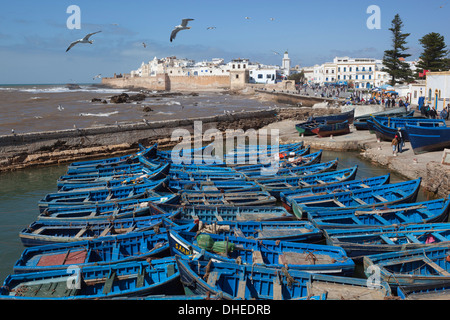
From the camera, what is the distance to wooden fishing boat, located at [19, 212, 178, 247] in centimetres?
1049

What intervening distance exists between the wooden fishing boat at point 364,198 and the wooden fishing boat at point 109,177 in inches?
230

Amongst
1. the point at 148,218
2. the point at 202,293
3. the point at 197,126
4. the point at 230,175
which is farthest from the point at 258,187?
the point at 197,126

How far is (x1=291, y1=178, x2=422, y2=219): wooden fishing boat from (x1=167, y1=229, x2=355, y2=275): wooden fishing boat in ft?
10.4

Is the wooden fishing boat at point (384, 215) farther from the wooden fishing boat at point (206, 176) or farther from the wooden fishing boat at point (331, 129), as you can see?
the wooden fishing boat at point (331, 129)

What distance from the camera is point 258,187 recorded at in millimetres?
14641

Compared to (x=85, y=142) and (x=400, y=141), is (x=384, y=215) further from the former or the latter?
(x=85, y=142)

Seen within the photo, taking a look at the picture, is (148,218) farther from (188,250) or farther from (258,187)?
(258,187)

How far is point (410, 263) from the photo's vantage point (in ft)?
28.7

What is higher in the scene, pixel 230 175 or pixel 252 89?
pixel 252 89

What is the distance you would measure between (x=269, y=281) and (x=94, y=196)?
909 cm

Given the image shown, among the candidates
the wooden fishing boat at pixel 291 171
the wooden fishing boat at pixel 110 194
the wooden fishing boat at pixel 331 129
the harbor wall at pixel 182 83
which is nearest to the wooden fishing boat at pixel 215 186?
the wooden fishing boat at pixel 110 194

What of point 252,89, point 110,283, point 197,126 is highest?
point 252,89

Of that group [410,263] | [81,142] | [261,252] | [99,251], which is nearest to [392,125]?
[410,263]

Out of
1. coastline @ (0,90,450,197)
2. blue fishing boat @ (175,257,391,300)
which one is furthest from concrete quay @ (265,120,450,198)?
blue fishing boat @ (175,257,391,300)
